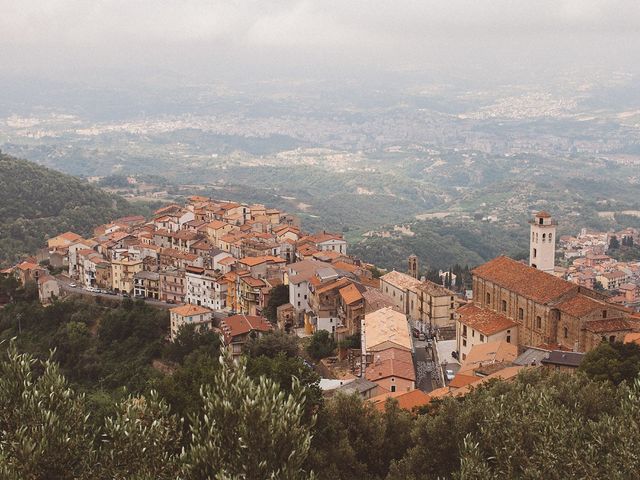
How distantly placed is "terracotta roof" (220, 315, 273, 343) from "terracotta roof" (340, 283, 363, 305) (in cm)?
446

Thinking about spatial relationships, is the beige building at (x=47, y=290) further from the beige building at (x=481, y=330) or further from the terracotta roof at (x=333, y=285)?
the beige building at (x=481, y=330)

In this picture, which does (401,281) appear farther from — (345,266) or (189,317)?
(189,317)

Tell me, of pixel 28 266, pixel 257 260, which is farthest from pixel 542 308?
pixel 28 266

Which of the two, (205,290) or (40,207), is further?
(40,207)

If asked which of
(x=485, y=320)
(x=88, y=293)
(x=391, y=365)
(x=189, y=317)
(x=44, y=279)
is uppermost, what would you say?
(x=485, y=320)

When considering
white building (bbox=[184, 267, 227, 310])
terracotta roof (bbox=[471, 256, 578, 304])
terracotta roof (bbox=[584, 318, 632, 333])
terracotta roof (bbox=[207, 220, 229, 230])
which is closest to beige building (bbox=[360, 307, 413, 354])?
terracotta roof (bbox=[471, 256, 578, 304])

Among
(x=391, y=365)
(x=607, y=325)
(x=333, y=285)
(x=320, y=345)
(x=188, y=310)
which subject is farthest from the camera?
(x=188, y=310)

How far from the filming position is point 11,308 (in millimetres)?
51594

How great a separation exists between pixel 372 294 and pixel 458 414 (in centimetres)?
2237

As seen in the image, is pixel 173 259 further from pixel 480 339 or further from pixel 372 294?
pixel 480 339

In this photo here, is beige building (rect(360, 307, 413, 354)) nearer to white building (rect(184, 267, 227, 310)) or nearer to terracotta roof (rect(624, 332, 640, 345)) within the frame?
terracotta roof (rect(624, 332, 640, 345))

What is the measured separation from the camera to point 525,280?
36.0 meters

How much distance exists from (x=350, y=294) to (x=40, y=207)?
193 ft

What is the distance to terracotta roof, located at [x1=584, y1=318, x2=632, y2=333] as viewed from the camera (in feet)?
102
